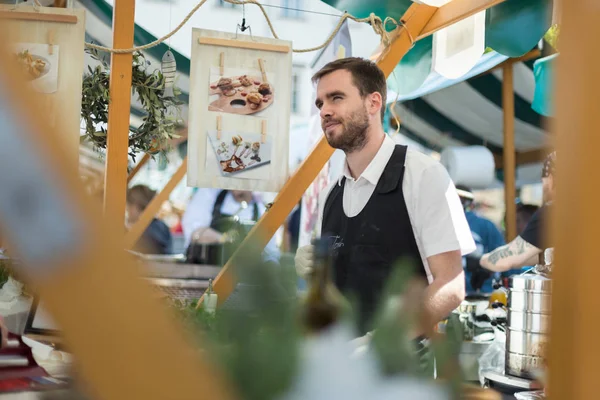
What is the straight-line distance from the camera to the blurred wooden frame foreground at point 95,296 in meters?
0.44

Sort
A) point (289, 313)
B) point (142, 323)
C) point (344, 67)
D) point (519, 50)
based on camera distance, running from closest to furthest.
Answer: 1. point (142, 323)
2. point (289, 313)
3. point (344, 67)
4. point (519, 50)

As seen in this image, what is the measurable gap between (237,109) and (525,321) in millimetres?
1239

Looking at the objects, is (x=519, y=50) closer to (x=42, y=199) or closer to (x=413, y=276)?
(x=413, y=276)

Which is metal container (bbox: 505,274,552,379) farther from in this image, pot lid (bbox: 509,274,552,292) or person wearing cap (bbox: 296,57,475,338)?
person wearing cap (bbox: 296,57,475,338)

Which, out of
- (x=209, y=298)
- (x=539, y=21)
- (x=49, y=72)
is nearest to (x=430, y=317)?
(x=209, y=298)

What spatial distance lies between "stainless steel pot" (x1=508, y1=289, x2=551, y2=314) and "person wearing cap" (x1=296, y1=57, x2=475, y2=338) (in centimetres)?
15

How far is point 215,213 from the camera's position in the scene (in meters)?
5.01

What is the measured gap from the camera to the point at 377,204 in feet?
7.47

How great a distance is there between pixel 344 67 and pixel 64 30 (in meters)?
0.98

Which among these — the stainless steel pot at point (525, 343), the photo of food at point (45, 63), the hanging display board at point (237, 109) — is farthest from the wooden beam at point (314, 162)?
the stainless steel pot at point (525, 343)

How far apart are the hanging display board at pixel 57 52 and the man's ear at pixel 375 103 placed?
1.01 metres

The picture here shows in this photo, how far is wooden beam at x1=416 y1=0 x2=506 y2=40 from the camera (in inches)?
99.7

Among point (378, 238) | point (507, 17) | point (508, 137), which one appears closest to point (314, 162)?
point (378, 238)

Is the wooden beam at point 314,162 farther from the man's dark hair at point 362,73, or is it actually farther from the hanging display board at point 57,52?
the hanging display board at point 57,52
